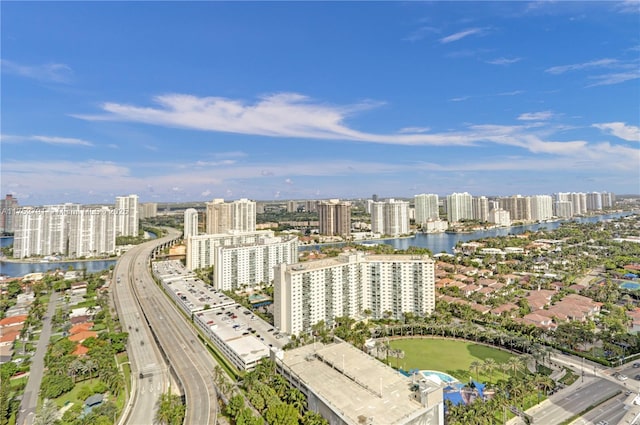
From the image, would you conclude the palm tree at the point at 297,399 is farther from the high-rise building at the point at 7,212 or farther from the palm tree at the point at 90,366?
the high-rise building at the point at 7,212

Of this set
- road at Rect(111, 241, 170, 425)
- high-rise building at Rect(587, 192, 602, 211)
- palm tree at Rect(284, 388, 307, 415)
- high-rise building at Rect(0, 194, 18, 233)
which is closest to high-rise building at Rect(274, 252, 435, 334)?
road at Rect(111, 241, 170, 425)

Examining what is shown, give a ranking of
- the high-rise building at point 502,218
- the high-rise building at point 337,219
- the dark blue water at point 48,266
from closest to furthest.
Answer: the dark blue water at point 48,266 < the high-rise building at point 337,219 < the high-rise building at point 502,218

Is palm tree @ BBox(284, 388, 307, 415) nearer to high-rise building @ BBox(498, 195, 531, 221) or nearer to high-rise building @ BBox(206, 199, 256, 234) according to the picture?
high-rise building @ BBox(206, 199, 256, 234)

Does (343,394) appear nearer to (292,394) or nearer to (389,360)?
(292,394)

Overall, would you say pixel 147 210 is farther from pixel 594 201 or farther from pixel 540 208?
pixel 594 201

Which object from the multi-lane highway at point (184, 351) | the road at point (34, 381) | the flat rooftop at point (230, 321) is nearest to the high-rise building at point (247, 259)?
the flat rooftop at point (230, 321)

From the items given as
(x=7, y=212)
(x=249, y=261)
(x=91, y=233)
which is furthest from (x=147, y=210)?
(x=249, y=261)
